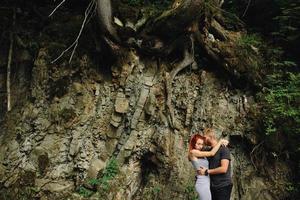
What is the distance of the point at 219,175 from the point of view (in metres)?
5.40

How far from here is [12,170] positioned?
704 centimetres

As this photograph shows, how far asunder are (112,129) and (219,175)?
283 centimetres

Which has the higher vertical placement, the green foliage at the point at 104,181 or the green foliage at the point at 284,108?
the green foliage at the point at 284,108

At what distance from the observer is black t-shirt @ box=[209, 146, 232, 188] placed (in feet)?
17.7

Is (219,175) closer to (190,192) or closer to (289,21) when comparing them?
(190,192)

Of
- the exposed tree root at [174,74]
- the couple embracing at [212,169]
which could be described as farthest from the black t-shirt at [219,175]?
the exposed tree root at [174,74]

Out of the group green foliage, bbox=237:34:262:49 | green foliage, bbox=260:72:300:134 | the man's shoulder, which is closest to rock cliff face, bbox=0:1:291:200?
green foliage, bbox=260:72:300:134

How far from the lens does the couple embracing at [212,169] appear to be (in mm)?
5320

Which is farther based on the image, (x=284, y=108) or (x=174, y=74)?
(x=174, y=74)

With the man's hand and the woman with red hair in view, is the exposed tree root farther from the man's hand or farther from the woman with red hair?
the man's hand

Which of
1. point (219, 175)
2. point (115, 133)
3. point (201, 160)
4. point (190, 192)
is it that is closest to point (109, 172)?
point (115, 133)

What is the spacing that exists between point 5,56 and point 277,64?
6208 mm

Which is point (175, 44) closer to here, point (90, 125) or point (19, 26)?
point (90, 125)

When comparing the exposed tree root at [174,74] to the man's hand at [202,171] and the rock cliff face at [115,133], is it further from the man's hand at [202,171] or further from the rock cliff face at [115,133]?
the man's hand at [202,171]
